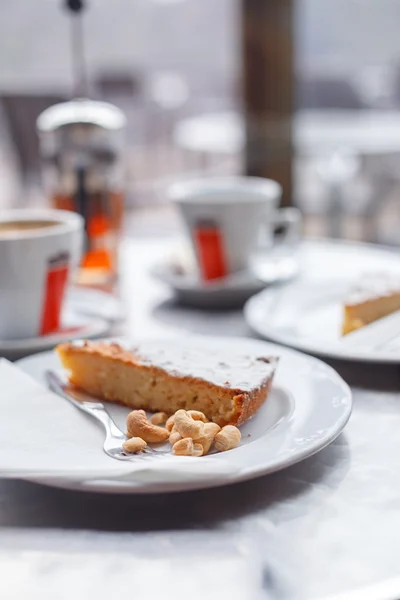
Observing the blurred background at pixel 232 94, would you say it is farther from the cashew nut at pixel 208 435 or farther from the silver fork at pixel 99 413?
the cashew nut at pixel 208 435

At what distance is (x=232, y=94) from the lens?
272 inches

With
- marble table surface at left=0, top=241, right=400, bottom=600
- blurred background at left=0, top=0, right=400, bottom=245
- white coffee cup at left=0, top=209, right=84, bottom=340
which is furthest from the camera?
blurred background at left=0, top=0, right=400, bottom=245

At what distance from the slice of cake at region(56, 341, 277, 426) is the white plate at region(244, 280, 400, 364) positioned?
0.15 metres

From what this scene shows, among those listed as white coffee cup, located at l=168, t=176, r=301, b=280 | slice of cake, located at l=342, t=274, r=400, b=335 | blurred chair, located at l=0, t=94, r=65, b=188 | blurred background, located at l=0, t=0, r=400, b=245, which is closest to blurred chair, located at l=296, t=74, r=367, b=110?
blurred background, located at l=0, t=0, r=400, b=245

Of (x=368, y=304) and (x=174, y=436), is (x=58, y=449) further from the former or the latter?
(x=368, y=304)

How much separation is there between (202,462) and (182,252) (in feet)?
2.83

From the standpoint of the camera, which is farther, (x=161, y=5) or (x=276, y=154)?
(x=161, y=5)

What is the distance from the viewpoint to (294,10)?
3.27 meters

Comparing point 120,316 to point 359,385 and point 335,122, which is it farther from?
point 335,122

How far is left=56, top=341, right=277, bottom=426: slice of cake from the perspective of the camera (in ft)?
2.29

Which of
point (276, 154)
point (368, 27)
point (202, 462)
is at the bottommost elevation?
point (276, 154)

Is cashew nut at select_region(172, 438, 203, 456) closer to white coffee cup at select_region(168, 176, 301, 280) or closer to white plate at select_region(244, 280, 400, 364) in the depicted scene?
white plate at select_region(244, 280, 400, 364)

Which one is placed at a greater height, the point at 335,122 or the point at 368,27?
the point at 368,27

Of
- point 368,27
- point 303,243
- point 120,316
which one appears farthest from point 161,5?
point 120,316
